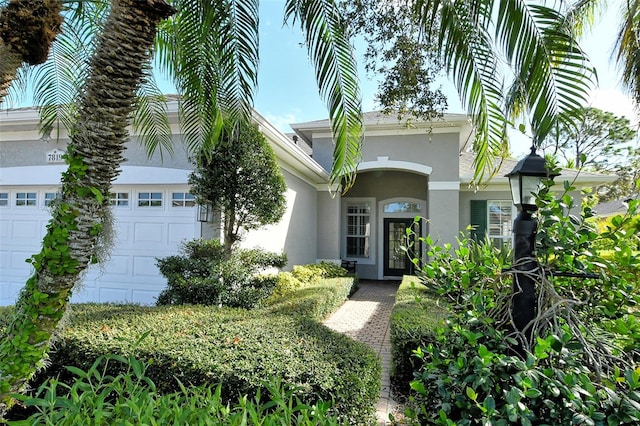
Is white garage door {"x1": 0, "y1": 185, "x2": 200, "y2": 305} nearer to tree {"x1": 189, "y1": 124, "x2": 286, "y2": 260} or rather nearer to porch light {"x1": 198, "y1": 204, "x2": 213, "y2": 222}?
porch light {"x1": 198, "y1": 204, "x2": 213, "y2": 222}

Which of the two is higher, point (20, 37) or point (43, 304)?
point (20, 37)

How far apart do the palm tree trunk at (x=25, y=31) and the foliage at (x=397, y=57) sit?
124 inches

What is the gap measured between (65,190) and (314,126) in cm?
1032

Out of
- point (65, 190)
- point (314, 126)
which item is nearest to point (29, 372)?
point (65, 190)

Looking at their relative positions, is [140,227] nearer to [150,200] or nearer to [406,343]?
[150,200]

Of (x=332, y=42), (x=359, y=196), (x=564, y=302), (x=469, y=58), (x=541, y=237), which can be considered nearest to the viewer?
(x=564, y=302)

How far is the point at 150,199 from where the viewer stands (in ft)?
25.6

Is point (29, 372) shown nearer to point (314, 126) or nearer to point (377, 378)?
point (377, 378)

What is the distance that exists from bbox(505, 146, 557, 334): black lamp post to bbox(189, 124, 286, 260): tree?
4834 mm

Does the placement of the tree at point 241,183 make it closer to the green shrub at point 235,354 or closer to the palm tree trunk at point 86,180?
the green shrub at point 235,354

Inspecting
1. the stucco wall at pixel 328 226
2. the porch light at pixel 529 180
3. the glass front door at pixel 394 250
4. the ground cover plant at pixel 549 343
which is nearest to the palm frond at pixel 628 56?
the porch light at pixel 529 180

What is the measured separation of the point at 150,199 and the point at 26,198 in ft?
11.2

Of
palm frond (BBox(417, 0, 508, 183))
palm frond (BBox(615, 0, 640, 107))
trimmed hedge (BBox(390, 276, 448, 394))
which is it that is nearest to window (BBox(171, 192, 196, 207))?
trimmed hedge (BBox(390, 276, 448, 394))

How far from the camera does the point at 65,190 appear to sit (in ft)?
9.09
